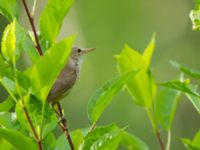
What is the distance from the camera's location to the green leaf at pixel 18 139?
6.93 feet

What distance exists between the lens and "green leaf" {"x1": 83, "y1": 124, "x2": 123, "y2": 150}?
83.6 inches

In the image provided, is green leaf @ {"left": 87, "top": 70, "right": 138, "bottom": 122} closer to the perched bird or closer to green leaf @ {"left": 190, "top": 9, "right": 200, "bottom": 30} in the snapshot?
green leaf @ {"left": 190, "top": 9, "right": 200, "bottom": 30}

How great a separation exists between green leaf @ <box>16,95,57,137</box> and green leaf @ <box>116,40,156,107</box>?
0.44m

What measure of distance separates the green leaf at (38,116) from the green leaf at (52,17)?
11.1 inches

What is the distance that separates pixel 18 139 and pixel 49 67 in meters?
0.23

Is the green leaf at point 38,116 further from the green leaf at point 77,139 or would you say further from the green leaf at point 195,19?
the green leaf at point 195,19

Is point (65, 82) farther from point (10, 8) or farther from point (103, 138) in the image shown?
point (103, 138)

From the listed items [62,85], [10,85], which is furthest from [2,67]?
[62,85]

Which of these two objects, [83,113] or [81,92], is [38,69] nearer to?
[83,113]

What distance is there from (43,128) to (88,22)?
9.36 meters

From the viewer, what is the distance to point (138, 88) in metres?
2.54

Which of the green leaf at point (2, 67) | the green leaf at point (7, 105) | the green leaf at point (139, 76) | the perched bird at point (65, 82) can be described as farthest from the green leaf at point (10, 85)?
the perched bird at point (65, 82)

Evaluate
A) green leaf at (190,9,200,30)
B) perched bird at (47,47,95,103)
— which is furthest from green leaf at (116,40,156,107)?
perched bird at (47,47,95,103)

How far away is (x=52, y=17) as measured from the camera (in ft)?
7.52
